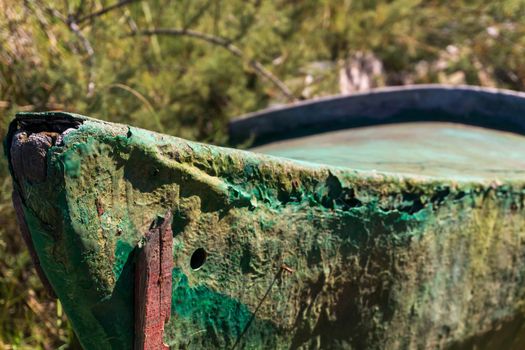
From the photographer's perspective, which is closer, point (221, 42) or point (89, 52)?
point (89, 52)

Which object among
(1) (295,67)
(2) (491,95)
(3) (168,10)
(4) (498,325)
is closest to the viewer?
(4) (498,325)

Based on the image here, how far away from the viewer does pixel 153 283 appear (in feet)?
3.94

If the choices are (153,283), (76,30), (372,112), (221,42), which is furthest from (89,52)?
(153,283)

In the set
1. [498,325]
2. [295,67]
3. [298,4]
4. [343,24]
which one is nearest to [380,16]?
[343,24]

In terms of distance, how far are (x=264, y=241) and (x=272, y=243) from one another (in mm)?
23

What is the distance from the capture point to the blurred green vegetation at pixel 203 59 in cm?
254

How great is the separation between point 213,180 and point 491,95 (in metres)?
2.02

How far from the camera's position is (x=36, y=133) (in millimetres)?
1072

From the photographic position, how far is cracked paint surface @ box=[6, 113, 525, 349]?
43.8 inches

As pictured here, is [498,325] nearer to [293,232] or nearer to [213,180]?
[293,232]

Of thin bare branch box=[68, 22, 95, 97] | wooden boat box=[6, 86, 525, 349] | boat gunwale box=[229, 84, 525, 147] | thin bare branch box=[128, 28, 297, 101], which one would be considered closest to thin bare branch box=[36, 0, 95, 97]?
thin bare branch box=[68, 22, 95, 97]

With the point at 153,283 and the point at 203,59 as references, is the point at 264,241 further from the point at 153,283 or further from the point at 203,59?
the point at 203,59

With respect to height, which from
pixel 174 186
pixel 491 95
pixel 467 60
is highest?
pixel 467 60

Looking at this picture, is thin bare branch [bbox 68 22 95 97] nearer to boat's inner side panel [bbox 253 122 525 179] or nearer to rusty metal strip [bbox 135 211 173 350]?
boat's inner side panel [bbox 253 122 525 179]
